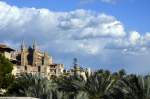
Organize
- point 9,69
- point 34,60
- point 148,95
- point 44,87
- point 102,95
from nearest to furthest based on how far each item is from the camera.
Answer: point 148,95
point 102,95
point 44,87
point 9,69
point 34,60

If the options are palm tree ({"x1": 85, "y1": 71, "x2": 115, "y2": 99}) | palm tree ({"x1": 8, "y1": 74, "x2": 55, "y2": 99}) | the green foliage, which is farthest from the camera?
palm tree ({"x1": 85, "y1": 71, "x2": 115, "y2": 99})

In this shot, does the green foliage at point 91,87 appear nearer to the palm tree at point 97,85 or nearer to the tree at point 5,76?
the palm tree at point 97,85

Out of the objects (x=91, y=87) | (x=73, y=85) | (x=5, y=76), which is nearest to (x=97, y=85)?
(x=91, y=87)

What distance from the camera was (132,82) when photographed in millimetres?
38969

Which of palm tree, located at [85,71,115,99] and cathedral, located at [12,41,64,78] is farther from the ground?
cathedral, located at [12,41,64,78]

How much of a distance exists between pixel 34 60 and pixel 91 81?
378 ft

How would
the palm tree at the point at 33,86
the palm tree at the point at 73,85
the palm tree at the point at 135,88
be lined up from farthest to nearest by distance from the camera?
the palm tree at the point at 73,85
the palm tree at the point at 33,86
the palm tree at the point at 135,88

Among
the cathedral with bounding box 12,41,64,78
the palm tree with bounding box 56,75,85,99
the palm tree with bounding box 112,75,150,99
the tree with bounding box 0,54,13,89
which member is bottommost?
the palm tree with bounding box 112,75,150,99

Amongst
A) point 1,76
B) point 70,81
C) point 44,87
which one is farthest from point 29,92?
point 1,76

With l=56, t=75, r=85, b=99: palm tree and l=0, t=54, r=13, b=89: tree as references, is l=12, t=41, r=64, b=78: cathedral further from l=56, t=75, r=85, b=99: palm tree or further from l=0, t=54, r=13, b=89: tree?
l=56, t=75, r=85, b=99: palm tree

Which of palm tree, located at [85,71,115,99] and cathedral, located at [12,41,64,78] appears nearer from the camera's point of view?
palm tree, located at [85,71,115,99]

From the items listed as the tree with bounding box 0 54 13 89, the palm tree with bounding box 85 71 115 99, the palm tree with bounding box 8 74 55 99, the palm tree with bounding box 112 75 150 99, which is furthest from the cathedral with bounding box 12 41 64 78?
the palm tree with bounding box 112 75 150 99

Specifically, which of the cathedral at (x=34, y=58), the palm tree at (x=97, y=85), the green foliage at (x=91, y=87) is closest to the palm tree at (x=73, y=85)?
the green foliage at (x=91, y=87)

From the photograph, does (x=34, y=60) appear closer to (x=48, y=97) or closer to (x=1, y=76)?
(x=1, y=76)
